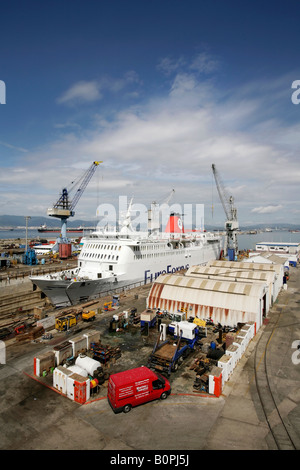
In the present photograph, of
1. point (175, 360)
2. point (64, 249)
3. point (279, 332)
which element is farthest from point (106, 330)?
point (64, 249)

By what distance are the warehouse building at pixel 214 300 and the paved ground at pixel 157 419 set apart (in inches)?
237

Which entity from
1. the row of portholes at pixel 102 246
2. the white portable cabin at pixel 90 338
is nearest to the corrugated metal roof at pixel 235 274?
the row of portholes at pixel 102 246

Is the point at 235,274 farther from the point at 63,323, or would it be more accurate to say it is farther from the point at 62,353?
the point at 62,353

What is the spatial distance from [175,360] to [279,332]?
33.2 ft

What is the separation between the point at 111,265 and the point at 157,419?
74.9ft

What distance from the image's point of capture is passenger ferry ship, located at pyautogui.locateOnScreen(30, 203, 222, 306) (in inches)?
1067

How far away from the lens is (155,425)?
31.4 feet

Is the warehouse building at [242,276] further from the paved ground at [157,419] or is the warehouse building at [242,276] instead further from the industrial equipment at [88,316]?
the paved ground at [157,419]

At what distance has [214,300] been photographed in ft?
68.4

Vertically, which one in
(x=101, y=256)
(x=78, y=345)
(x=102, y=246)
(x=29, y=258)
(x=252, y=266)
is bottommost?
(x=78, y=345)

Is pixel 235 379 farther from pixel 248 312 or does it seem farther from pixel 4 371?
pixel 4 371

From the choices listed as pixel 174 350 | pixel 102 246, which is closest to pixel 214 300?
pixel 174 350

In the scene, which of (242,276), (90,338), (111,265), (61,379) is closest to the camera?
(61,379)

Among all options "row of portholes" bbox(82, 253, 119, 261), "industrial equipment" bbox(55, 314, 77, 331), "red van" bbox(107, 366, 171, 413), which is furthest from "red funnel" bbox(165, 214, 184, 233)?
"red van" bbox(107, 366, 171, 413)
